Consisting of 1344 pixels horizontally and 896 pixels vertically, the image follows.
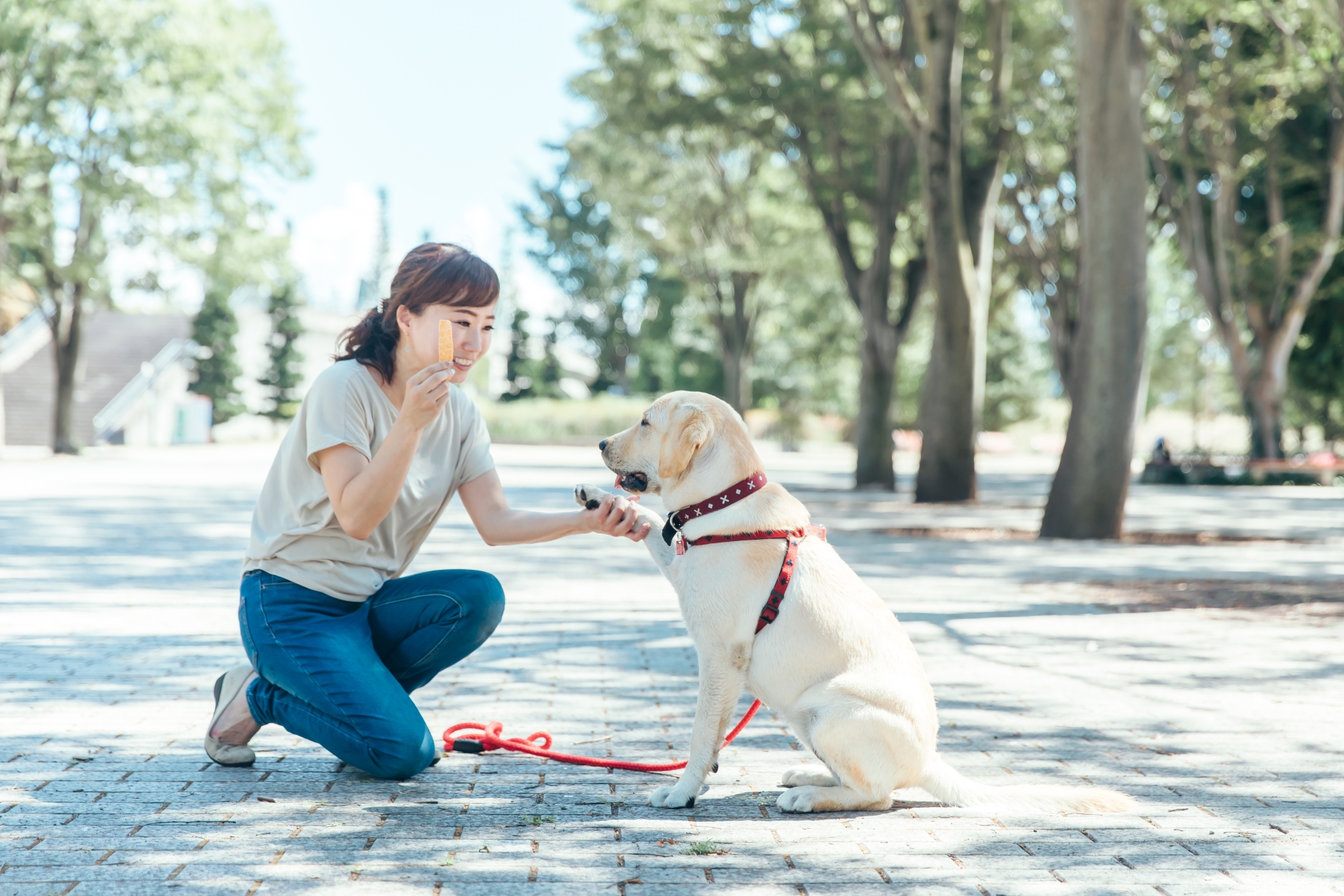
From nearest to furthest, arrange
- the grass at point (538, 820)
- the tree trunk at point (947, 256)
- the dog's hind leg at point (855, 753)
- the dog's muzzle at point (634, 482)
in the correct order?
the dog's hind leg at point (855, 753), the grass at point (538, 820), the dog's muzzle at point (634, 482), the tree trunk at point (947, 256)

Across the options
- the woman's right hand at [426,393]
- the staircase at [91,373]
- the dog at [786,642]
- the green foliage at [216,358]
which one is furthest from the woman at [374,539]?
the green foliage at [216,358]

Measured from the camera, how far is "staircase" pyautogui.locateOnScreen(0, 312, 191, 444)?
45997 mm

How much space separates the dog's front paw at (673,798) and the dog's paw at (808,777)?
17.6 inches

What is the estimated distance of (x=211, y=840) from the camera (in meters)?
3.52

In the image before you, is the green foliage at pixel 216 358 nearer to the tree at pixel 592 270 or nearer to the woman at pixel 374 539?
the tree at pixel 592 270

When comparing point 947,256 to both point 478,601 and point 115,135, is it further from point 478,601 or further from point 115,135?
point 115,135

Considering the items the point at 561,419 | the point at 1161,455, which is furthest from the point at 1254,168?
the point at 561,419

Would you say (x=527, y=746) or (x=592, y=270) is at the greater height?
(x=592, y=270)

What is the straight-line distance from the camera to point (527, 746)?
4.67 m

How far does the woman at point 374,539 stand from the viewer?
4027mm

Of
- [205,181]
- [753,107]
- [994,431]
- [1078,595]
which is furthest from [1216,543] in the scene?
[994,431]

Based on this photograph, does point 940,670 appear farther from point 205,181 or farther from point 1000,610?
point 205,181

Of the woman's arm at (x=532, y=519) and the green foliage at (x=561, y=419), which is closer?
the woman's arm at (x=532, y=519)

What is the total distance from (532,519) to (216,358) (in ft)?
169
